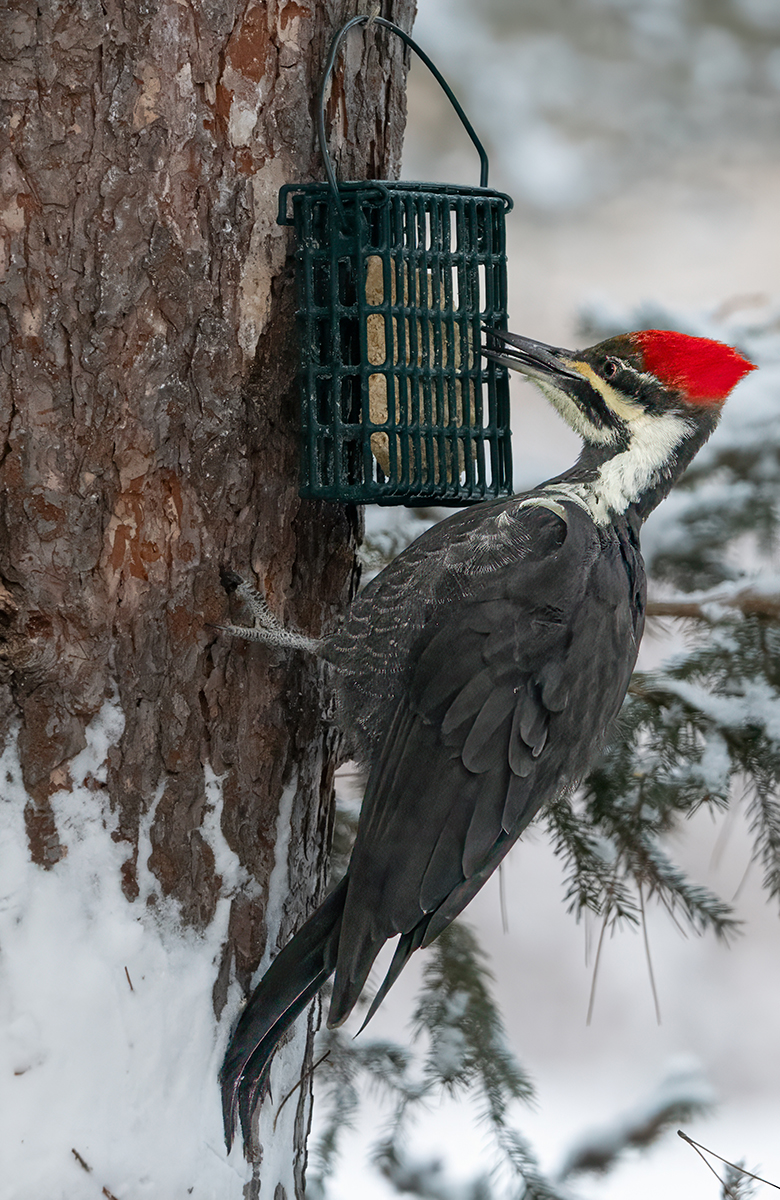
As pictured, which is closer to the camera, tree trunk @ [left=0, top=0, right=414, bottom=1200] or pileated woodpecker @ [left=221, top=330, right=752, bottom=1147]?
tree trunk @ [left=0, top=0, right=414, bottom=1200]

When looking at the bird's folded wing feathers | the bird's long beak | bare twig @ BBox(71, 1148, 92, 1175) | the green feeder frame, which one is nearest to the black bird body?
the bird's folded wing feathers

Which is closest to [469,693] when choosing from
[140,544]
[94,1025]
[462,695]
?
[462,695]

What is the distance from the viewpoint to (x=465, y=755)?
5.39 feet

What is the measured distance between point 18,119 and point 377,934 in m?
1.20

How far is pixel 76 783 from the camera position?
1553 millimetres

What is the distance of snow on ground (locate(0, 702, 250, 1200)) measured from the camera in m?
1.48

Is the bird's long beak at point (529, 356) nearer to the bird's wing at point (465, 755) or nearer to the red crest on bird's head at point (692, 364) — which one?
the red crest on bird's head at point (692, 364)

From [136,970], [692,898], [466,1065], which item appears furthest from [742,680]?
[136,970]

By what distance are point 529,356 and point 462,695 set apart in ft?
1.97

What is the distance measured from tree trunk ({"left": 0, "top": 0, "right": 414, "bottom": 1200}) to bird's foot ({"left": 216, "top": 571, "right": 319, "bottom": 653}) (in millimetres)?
24

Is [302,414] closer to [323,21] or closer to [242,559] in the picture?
[242,559]

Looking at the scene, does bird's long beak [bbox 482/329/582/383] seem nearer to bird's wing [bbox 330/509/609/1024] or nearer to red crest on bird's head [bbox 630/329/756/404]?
red crest on bird's head [bbox 630/329/756/404]

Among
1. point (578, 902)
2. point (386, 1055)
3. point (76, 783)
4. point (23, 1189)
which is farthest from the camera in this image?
point (386, 1055)

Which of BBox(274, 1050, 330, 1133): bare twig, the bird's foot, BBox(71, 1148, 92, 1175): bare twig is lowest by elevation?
BBox(71, 1148, 92, 1175): bare twig
